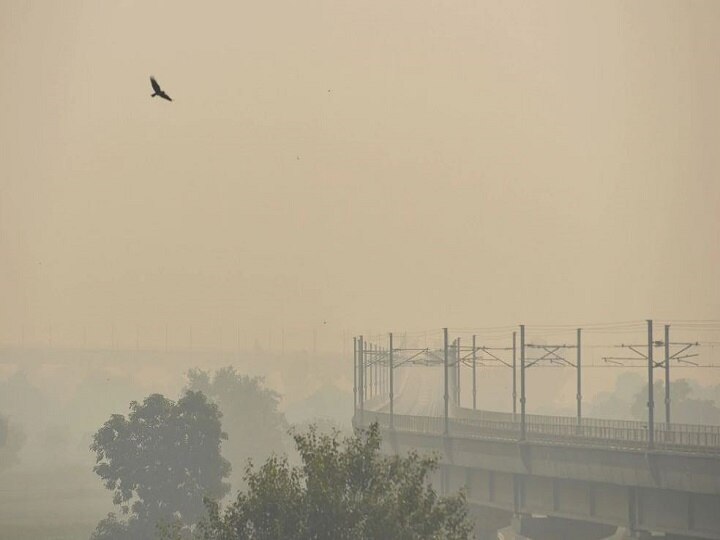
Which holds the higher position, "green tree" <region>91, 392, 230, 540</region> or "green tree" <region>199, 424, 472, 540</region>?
"green tree" <region>199, 424, 472, 540</region>

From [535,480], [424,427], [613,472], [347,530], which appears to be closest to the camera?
[347,530]

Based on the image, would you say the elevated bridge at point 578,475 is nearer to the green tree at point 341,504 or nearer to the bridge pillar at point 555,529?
the bridge pillar at point 555,529

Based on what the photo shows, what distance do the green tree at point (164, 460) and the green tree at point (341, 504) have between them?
69585 millimetres

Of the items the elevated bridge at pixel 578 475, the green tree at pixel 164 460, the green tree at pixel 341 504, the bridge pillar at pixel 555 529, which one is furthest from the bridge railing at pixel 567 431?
the green tree at pixel 341 504

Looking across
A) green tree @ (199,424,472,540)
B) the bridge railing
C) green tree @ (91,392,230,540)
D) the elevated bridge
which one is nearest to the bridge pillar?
the elevated bridge

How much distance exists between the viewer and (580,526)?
111062 millimetres

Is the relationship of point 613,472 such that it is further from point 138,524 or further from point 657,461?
point 138,524

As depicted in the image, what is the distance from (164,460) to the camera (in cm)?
13862

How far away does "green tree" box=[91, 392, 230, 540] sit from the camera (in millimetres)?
137000

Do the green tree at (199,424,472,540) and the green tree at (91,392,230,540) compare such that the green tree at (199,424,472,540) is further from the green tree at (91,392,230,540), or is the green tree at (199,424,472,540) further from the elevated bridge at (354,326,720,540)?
the green tree at (91,392,230,540)

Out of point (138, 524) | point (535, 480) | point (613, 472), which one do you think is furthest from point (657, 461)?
point (138, 524)

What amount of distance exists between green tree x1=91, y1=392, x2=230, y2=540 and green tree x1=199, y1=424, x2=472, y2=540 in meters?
69.6

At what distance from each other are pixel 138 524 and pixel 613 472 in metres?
50.2

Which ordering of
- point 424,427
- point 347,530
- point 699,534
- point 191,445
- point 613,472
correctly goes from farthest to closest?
point 191,445, point 424,427, point 613,472, point 699,534, point 347,530
